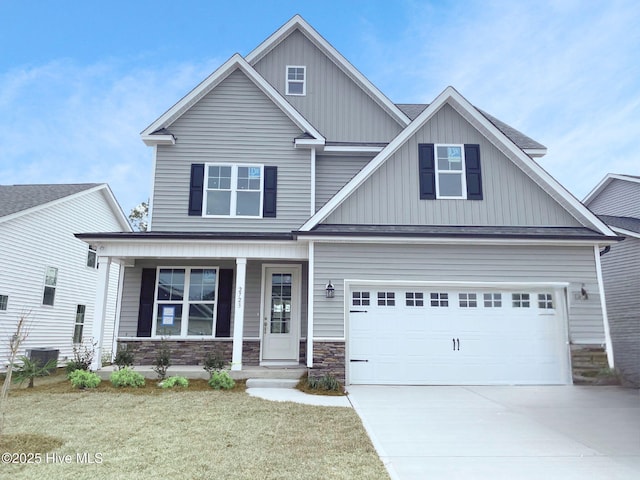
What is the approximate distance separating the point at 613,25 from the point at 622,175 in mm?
4793

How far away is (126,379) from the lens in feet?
29.7

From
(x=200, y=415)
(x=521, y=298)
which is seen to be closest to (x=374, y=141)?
(x=521, y=298)

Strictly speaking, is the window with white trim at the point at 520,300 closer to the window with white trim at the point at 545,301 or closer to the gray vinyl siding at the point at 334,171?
the window with white trim at the point at 545,301

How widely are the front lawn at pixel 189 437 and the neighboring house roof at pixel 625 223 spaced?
10.4 metres

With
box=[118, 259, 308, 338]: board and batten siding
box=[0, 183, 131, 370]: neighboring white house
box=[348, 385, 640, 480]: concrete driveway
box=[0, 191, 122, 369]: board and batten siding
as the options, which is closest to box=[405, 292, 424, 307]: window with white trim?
box=[348, 385, 640, 480]: concrete driveway

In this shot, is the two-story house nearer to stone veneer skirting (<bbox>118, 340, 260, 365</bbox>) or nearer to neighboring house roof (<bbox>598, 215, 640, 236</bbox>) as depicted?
stone veneer skirting (<bbox>118, 340, 260, 365</bbox>)

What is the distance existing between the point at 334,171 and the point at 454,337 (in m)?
5.86

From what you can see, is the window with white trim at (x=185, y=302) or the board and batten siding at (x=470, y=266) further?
the window with white trim at (x=185, y=302)

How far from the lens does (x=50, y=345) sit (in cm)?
1466

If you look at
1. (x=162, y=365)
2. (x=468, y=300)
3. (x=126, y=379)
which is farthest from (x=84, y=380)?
(x=468, y=300)

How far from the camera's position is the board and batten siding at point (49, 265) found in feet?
42.8

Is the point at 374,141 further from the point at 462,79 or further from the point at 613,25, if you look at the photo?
the point at 462,79

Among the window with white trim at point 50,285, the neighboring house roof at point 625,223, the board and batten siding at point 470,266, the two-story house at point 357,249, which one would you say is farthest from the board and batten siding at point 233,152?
the neighboring house roof at point 625,223

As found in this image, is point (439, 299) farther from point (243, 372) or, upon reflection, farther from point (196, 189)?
point (196, 189)
